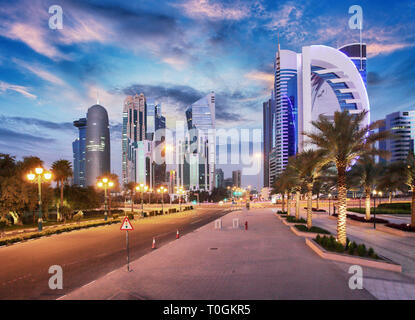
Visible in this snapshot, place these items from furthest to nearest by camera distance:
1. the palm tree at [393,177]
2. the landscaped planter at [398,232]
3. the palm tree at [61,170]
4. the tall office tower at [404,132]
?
the tall office tower at [404,132]
the palm tree at [61,170]
the palm tree at [393,177]
the landscaped planter at [398,232]

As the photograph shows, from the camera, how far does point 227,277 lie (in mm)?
10031

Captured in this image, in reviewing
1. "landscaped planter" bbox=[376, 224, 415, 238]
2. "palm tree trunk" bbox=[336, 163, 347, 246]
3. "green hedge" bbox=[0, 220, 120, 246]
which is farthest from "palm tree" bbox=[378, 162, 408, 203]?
"green hedge" bbox=[0, 220, 120, 246]

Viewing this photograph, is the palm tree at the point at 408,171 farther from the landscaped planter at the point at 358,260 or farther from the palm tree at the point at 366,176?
the landscaped planter at the point at 358,260

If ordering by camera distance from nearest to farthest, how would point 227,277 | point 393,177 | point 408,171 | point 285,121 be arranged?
1. point 227,277
2. point 408,171
3. point 393,177
4. point 285,121

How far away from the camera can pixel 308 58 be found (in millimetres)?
154500

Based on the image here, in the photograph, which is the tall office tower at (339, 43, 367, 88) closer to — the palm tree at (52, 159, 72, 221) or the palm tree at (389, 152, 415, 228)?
the palm tree at (389, 152, 415, 228)

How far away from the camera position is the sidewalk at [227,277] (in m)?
8.36

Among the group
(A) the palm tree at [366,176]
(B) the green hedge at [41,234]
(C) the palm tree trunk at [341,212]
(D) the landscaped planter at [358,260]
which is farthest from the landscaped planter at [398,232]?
(B) the green hedge at [41,234]

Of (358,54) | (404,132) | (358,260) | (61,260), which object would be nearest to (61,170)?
(61,260)

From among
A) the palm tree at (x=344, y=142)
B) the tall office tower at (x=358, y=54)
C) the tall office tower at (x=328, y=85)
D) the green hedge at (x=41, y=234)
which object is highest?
the tall office tower at (x=358, y=54)

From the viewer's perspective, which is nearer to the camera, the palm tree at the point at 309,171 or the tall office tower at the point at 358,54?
the palm tree at the point at 309,171

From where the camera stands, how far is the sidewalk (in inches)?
329

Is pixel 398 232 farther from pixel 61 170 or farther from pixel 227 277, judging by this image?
pixel 61 170
